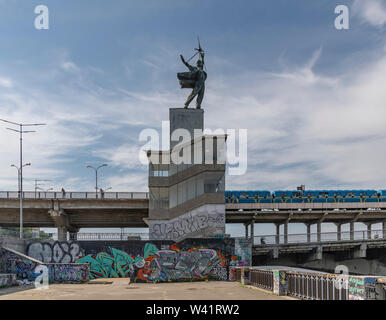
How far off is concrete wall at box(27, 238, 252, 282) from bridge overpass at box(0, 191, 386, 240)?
59.7 ft

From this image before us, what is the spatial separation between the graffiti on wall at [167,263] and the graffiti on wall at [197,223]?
10264mm

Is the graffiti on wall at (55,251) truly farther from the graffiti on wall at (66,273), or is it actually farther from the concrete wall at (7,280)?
the concrete wall at (7,280)

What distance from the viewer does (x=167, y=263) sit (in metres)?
38.3

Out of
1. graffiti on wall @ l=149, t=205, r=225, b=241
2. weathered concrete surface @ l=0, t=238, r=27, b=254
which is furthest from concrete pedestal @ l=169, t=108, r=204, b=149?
weathered concrete surface @ l=0, t=238, r=27, b=254

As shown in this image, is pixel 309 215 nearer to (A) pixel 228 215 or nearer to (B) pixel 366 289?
(A) pixel 228 215

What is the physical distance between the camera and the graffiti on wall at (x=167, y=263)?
38.0 meters

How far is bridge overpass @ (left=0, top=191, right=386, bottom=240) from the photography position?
59531mm

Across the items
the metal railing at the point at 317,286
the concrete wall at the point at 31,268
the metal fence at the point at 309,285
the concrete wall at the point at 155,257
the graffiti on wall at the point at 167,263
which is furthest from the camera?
the concrete wall at the point at 155,257

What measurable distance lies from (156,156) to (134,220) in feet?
60.7

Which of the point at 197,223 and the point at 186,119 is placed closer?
the point at 197,223

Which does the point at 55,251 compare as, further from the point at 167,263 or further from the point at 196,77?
the point at 196,77

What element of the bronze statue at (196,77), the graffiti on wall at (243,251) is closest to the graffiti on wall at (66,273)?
the graffiti on wall at (243,251)

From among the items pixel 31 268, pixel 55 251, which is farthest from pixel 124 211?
pixel 31 268

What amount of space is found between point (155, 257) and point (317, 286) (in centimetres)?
2256
